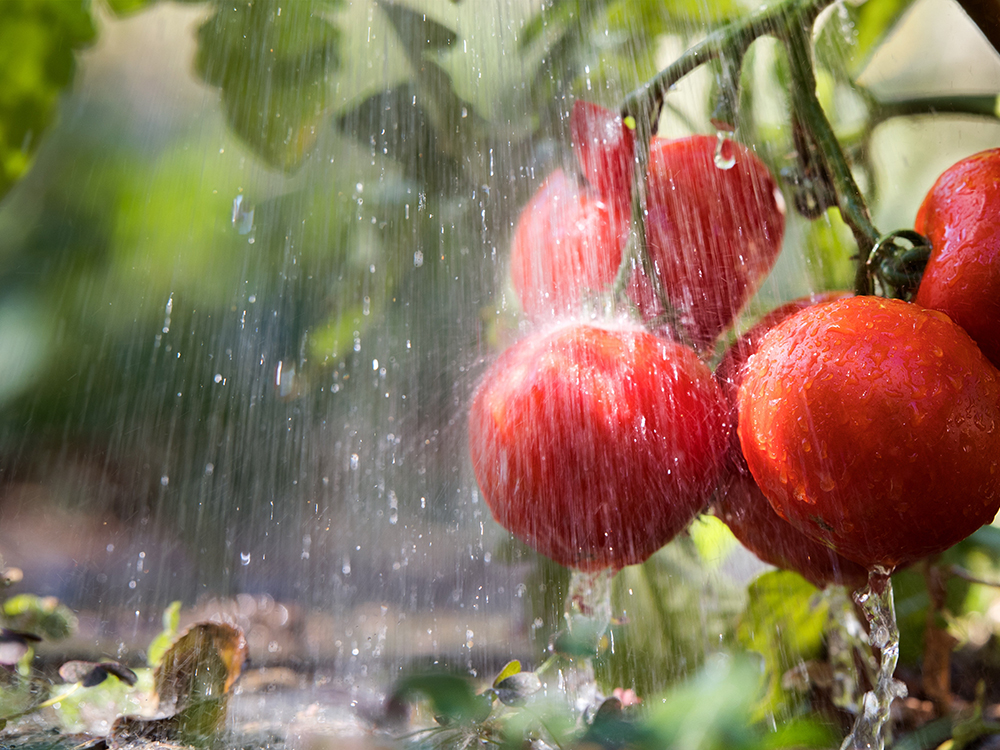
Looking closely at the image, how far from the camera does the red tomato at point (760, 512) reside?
0.29m

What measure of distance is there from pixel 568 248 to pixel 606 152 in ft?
0.15

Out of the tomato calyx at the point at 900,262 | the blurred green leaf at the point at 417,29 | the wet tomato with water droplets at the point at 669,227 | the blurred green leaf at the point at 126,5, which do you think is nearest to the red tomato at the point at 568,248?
the wet tomato with water droplets at the point at 669,227

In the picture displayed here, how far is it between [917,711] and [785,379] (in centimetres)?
29

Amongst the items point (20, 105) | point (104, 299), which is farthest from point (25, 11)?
point (104, 299)

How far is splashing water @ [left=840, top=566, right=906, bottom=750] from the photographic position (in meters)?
0.27

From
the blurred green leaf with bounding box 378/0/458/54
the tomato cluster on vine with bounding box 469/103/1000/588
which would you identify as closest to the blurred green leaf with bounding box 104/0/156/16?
the blurred green leaf with bounding box 378/0/458/54

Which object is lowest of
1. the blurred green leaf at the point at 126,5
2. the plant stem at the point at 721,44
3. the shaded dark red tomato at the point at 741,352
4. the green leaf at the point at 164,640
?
the green leaf at the point at 164,640

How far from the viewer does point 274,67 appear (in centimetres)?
51

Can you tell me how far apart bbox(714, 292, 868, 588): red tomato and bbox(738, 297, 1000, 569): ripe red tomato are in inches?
1.8

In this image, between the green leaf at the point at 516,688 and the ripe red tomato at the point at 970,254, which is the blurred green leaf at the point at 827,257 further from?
the green leaf at the point at 516,688

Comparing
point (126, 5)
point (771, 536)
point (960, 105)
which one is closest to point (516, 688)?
point (771, 536)

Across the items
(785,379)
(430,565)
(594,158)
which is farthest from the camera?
(430,565)

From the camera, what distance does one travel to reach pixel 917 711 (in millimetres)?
410

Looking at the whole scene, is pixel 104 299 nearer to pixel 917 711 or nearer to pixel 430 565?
pixel 430 565
